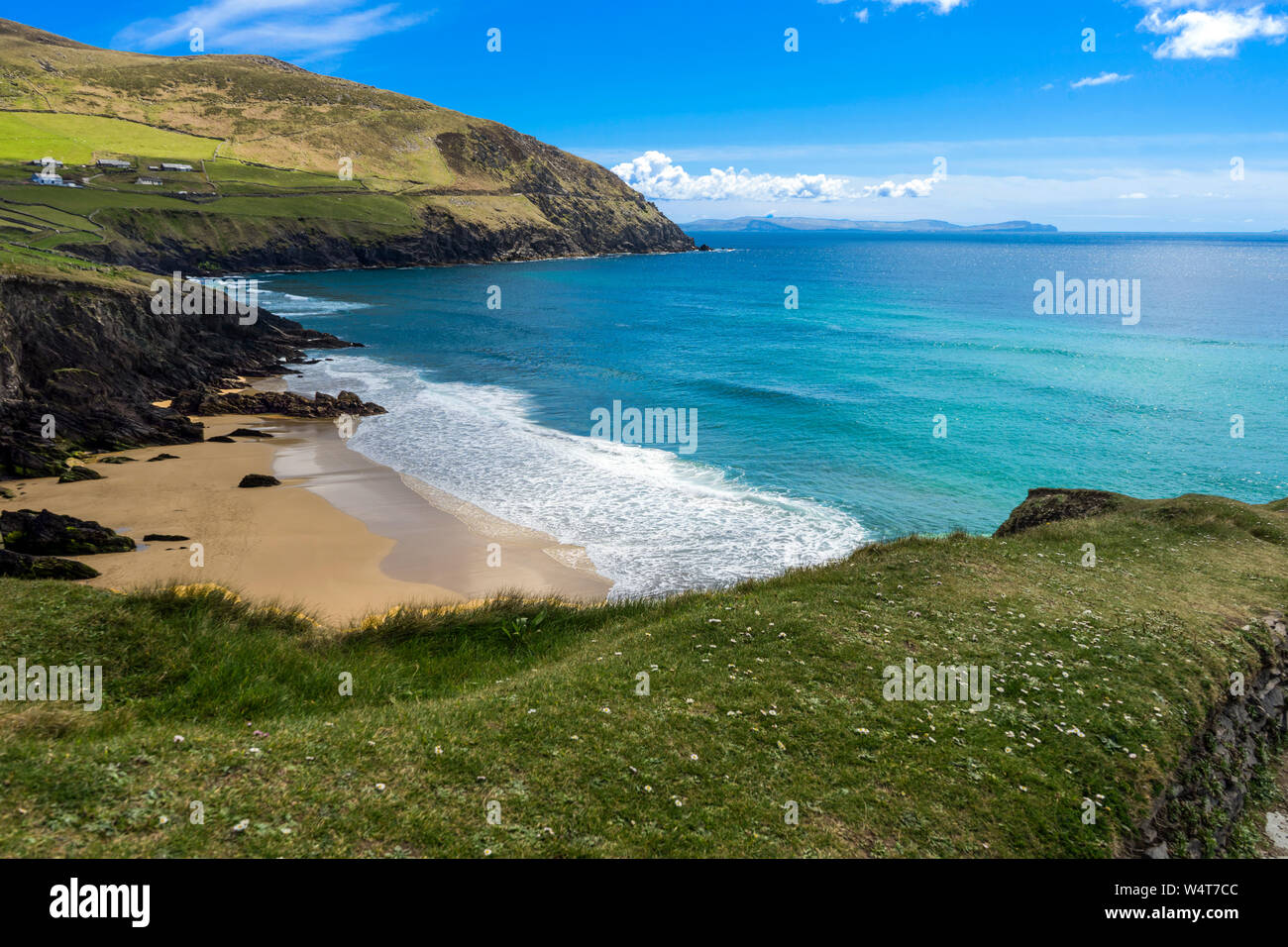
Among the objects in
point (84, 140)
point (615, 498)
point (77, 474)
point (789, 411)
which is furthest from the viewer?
point (84, 140)

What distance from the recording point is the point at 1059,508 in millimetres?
28469

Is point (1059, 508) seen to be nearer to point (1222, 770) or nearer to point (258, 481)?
point (1222, 770)

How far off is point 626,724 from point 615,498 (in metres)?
25.4

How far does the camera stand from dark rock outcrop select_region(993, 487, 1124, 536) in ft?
91.1

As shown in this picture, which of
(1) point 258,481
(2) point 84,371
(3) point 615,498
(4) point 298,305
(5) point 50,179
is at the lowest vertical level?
(3) point 615,498

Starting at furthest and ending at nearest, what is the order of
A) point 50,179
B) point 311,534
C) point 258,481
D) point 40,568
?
point 50,179 → point 258,481 → point 311,534 → point 40,568

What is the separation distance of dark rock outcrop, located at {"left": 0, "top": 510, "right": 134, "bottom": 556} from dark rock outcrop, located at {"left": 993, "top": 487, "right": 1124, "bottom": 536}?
115 feet

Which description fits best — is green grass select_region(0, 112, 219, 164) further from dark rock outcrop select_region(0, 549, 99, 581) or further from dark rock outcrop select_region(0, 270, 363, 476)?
dark rock outcrop select_region(0, 549, 99, 581)

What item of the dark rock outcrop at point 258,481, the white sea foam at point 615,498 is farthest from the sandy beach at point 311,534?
the white sea foam at point 615,498

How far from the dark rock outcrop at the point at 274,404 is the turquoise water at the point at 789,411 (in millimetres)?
3052

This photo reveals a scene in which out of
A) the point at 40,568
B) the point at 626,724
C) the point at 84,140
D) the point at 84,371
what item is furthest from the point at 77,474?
the point at 84,140

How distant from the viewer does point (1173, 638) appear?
16.2 m
